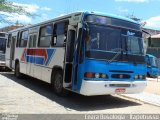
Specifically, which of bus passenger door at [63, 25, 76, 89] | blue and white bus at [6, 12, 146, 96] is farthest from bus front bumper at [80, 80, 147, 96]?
bus passenger door at [63, 25, 76, 89]

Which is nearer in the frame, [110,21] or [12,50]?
[110,21]

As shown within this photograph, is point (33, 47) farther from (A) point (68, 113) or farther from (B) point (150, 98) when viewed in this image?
(A) point (68, 113)

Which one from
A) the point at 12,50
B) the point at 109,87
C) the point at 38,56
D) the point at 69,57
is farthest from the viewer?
the point at 12,50

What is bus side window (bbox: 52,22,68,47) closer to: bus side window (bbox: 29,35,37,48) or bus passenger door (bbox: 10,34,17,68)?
bus side window (bbox: 29,35,37,48)

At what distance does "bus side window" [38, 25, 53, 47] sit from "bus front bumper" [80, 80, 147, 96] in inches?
154

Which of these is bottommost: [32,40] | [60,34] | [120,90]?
[120,90]

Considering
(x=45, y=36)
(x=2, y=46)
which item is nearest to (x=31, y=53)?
(x=45, y=36)

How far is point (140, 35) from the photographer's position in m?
11.7

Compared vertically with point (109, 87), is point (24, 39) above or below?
above

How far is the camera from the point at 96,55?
34.0 ft

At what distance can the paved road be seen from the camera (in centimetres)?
986

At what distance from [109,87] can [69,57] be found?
73.6 inches

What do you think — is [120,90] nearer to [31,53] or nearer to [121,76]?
[121,76]

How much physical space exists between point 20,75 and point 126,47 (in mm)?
9227
